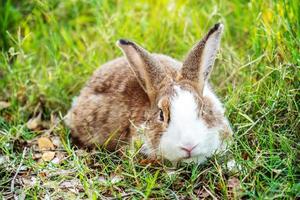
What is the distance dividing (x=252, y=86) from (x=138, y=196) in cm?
128

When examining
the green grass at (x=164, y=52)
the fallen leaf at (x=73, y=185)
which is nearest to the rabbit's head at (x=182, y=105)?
the green grass at (x=164, y=52)

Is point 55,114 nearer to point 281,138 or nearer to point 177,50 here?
point 177,50

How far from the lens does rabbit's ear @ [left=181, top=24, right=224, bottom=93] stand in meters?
4.80

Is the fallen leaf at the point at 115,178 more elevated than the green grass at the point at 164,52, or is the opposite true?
the green grass at the point at 164,52

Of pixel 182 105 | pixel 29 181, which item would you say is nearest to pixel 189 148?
pixel 182 105

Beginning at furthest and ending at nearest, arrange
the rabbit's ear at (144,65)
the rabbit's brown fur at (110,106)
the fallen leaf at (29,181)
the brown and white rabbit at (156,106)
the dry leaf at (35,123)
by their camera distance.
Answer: the dry leaf at (35,123), the rabbit's brown fur at (110,106), the rabbit's ear at (144,65), the fallen leaf at (29,181), the brown and white rabbit at (156,106)

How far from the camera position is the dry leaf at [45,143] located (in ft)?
17.2

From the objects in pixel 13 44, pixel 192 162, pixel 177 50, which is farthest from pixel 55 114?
pixel 192 162

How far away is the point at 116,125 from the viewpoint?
509cm

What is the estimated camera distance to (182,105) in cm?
452

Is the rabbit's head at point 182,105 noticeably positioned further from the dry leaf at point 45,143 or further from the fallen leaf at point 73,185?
the dry leaf at point 45,143

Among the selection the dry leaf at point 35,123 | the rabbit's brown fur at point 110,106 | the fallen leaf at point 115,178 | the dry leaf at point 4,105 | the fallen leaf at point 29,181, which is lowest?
the dry leaf at point 35,123

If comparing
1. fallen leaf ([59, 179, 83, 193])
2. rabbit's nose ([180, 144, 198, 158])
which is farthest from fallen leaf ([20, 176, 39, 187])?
rabbit's nose ([180, 144, 198, 158])

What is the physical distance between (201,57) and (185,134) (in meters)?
0.69
